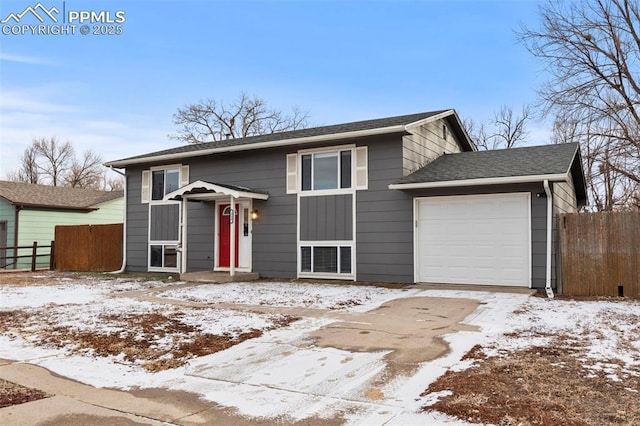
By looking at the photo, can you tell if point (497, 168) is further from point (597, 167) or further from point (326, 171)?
point (597, 167)

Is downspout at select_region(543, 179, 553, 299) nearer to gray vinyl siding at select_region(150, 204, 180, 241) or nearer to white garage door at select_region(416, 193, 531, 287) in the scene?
white garage door at select_region(416, 193, 531, 287)

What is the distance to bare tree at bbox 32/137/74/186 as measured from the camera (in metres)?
40.2

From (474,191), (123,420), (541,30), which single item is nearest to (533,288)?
(474,191)

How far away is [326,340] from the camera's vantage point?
5574 mm

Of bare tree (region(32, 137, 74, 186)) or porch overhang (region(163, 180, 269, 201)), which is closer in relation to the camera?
porch overhang (region(163, 180, 269, 201))

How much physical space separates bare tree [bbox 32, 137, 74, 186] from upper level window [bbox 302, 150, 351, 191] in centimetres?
3534

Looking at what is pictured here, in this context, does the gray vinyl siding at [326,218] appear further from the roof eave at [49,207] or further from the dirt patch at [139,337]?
the roof eave at [49,207]

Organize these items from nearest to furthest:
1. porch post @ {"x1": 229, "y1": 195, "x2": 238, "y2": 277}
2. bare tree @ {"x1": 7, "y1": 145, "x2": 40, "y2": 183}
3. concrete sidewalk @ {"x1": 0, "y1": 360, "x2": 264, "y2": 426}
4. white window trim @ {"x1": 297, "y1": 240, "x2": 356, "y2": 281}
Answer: concrete sidewalk @ {"x1": 0, "y1": 360, "x2": 264, "y2": 426} → white window trim @ {"x1": 297, "y1": 240, "x2": 356, "y2": 281} → porch post @ {"x1": 229, "y1": 195, "x2": 238, "y2": 277} → bare tree @ {"x1": 7, "y1": 145, "x2": 40, "y2": 183}

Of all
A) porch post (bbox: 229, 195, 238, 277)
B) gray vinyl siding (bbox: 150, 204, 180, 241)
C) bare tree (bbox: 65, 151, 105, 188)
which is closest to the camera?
porch post (bbox: 229, 195, 238, 277)

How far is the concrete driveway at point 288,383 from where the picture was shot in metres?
3.41

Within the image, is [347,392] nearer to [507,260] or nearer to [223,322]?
[223,322]

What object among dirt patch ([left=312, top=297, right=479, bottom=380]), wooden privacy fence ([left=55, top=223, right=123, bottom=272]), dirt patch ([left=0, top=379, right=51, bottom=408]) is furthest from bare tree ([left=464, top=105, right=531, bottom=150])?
dirt patch ([left=0, top=379, right=51, bottom=408])

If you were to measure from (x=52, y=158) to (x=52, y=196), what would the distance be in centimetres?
2192

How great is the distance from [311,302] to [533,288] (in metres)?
4.74
